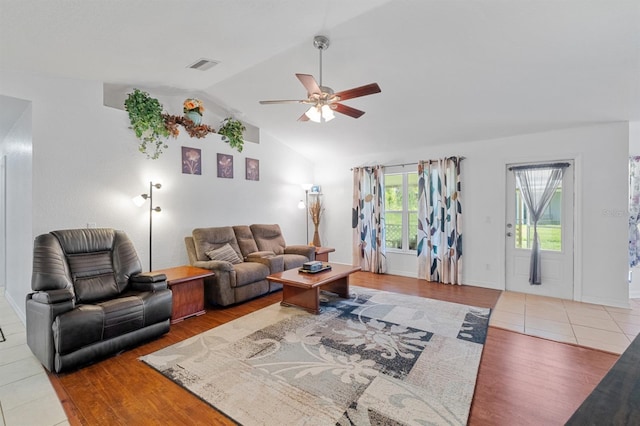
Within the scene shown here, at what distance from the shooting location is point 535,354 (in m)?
2.64

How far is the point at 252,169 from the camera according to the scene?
5.43 metres

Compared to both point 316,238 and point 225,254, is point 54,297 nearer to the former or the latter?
point 225,254

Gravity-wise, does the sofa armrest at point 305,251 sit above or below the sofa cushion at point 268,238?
below

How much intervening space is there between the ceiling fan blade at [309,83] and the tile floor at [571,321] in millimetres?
3180

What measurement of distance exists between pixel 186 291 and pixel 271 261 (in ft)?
4.25

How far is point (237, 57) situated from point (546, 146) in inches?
176

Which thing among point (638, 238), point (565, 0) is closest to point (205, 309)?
point (565, 0)

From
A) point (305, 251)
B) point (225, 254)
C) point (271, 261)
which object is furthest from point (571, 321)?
point (225, 254)

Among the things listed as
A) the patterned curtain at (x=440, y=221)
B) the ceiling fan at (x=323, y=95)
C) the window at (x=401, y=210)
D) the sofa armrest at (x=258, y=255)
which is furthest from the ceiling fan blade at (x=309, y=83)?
the window at (x=401, y=210)

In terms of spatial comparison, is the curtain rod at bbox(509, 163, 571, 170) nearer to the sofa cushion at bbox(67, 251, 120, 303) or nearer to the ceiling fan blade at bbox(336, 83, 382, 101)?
the ceiling fan blade at bbox(336, 83, 382, 101)

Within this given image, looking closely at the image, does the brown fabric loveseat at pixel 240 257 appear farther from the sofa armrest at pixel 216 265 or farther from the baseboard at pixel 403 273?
the baseboard at pixel 403 273

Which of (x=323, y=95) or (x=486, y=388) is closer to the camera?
(x=486, y=388)

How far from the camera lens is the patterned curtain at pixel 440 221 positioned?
16.4ft

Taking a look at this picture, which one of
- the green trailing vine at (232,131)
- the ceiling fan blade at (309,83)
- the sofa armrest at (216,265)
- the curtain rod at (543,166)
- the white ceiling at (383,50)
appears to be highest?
the white ceiling at (383,50)
